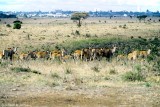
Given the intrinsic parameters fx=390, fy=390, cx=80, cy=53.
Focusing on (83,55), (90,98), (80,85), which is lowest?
(83,55)

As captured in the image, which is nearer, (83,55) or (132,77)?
(132,77)

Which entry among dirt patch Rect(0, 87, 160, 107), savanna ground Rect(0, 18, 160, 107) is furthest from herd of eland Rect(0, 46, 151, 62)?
dirt patch Rect(0, 87, 160, 107)

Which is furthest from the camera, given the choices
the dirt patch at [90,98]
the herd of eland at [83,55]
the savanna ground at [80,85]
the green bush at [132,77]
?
the herd of eland at [83,55]

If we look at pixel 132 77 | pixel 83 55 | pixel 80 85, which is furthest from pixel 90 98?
pixel 83 55

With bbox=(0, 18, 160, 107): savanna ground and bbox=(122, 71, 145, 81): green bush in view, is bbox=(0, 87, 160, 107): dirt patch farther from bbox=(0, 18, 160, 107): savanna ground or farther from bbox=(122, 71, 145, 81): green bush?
bbox=(122, 71, 145, 81): green bush

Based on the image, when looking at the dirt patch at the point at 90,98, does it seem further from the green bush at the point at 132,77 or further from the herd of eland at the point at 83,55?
the herd of eland at the point at 83,55

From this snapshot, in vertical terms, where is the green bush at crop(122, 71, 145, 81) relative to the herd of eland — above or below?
above

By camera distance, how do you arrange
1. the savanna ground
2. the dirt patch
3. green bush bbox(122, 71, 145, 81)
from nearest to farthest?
the dirt patch → the savanna ground → green bush bbox(122, 71, 145, 81)

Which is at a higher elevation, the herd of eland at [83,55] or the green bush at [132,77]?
the green bush at [132,77]

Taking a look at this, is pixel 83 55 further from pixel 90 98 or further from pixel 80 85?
pixel 90 98

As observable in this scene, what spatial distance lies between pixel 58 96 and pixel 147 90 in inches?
152

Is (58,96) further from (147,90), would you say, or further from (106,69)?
(106,69)

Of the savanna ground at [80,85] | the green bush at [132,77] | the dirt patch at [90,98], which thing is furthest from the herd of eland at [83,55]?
the dirt patch at [90,98]

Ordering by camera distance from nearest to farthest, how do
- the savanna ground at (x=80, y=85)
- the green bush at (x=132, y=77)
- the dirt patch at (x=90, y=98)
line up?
1. the dirt patch at (x=90, y=98)
2. the savanna ground at (x=80, y=85)
3. the green bush at (x=132, y=77)
